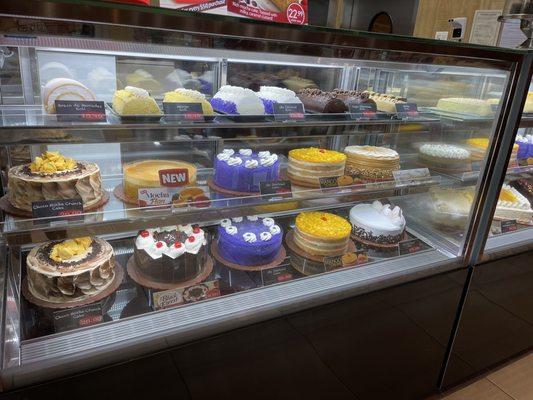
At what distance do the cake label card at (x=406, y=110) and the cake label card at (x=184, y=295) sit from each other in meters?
1.35

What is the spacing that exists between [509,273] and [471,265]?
0.40m

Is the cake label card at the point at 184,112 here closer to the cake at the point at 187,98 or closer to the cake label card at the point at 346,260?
the cake at the point at 187,98

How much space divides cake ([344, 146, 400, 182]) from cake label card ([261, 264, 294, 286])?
711 mm

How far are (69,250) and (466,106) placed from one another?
2.31m

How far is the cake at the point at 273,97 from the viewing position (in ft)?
6.98

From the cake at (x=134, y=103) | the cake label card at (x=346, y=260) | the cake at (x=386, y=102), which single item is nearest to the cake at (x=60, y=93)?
the cake at (x=134, y=103)

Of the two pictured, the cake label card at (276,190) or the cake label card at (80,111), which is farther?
the cake label card at (276,190)

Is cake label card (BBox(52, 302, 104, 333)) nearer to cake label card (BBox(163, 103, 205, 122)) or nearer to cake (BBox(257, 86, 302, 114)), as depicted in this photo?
cake label card (BBox(163, 103, 205, 122))

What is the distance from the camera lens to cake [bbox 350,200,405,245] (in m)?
2.44

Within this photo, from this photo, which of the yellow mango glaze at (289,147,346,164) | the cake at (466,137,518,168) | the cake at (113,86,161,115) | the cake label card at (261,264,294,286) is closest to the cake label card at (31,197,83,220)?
the cake at (113,86,161,115)

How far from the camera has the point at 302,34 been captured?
1.44 meters

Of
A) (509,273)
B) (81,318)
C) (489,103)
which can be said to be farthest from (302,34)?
(509,273)

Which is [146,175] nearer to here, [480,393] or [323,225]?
[323,225]

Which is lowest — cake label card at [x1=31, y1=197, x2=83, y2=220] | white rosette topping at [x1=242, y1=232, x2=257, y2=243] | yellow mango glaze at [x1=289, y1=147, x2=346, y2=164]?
white rosette topping at [x1=242, y1=232, x2=257, y2=243]
